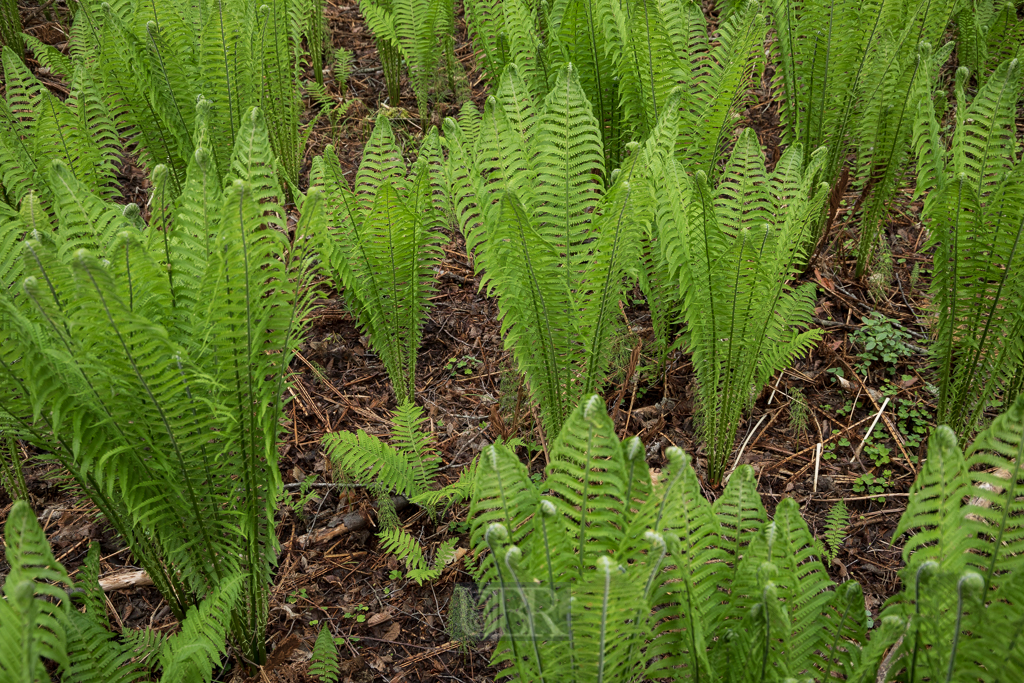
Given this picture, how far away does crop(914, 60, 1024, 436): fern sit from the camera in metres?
1.94

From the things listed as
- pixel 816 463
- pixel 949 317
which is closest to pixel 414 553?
pixel 816 463

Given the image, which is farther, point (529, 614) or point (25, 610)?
point (529, 614)

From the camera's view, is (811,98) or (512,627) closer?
(512,627)

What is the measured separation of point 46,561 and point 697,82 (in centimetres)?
236

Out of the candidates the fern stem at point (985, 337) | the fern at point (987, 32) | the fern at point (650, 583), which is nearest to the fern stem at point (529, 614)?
the fern at point (650, 583)

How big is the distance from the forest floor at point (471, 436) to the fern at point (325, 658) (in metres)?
0.07

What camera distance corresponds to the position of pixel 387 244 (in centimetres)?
228

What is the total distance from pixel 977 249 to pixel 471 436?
1.62 m

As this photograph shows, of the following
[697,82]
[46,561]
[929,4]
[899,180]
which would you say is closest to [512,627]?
[46,561]

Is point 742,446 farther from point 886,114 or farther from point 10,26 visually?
point 10,26

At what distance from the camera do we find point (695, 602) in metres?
1.34

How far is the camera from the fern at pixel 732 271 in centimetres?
195

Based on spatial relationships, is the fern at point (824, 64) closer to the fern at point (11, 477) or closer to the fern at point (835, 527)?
the fern at point (835, 527)

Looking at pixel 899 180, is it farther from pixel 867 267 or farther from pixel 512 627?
pixel 512 627
